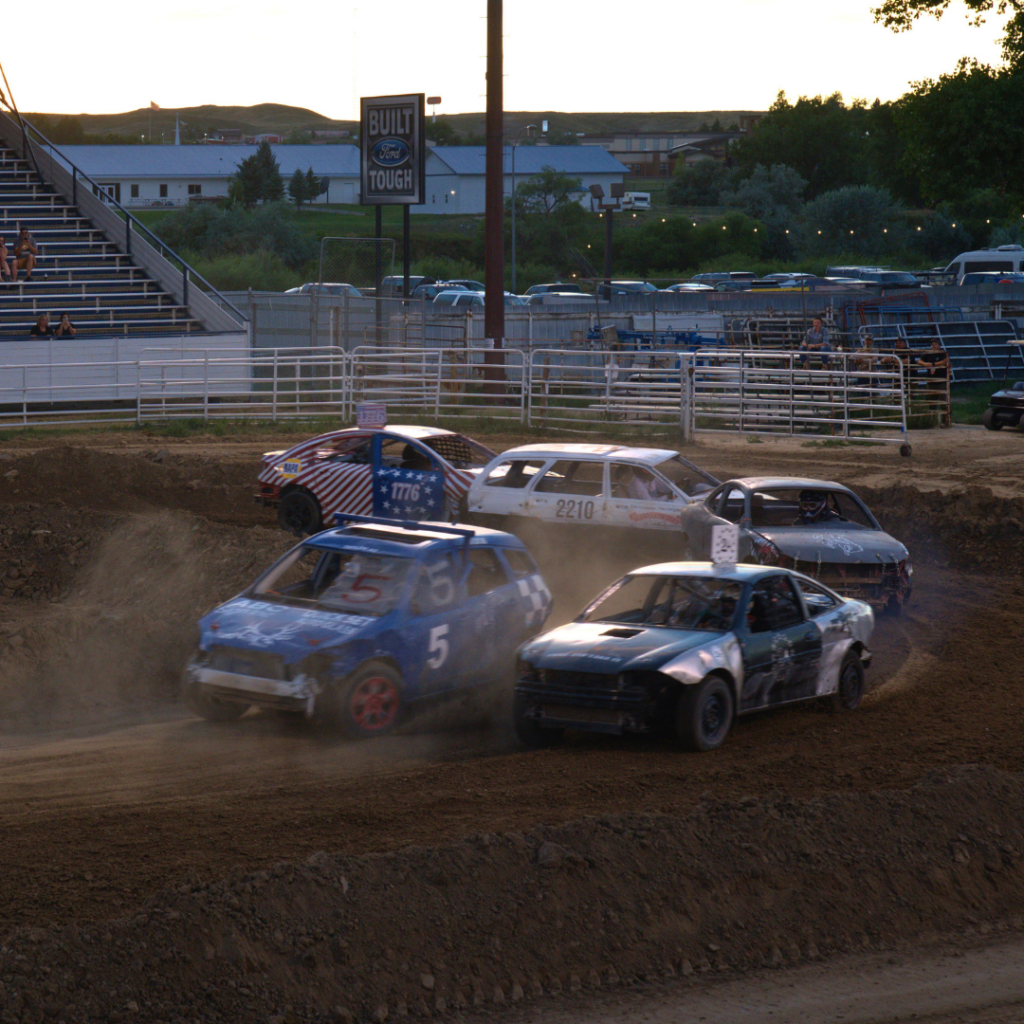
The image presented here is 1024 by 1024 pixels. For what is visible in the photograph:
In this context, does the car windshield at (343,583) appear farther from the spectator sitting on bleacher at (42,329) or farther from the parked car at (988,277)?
the parked car at (988,277)

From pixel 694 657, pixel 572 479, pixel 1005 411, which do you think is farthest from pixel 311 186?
pixel 694 657

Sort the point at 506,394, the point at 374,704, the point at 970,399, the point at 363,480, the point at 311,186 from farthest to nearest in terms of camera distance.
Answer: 1. the point at 311,186
2. the point at 970,399
3. the point at 506,394
4. the point at 363,480
5. the point at 374,704

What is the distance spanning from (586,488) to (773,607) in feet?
17.2

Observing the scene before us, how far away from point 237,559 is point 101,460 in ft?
19.5

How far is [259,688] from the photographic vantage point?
9.16 meters

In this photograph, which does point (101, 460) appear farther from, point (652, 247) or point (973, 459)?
point (652, 247)

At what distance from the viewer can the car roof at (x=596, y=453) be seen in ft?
48.3

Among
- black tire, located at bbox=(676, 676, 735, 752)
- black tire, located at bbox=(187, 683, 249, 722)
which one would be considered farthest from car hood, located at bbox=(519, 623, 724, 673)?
black tire, located at bbox=(187, 683, 249, 722)

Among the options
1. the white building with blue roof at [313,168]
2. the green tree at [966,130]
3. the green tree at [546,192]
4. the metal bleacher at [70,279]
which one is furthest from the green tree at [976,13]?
the white building with blue roof at [313,168]

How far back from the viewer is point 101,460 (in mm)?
18750

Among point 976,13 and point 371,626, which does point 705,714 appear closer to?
point 371,626

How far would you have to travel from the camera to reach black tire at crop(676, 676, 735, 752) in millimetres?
8742

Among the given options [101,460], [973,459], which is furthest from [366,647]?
[973,459]

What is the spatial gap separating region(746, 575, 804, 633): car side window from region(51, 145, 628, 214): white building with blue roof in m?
96.4
